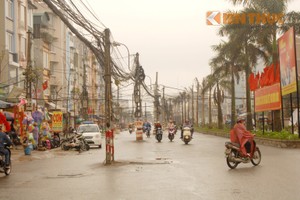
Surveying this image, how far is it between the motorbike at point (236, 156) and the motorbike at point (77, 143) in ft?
45.8

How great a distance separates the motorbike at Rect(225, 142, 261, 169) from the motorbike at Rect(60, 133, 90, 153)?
1396 centimetres

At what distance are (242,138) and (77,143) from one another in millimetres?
14462

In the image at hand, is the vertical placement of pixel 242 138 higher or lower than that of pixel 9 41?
lower

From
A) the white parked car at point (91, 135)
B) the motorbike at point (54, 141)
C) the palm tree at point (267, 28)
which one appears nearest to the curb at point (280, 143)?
the palm tree at point (267, 28)

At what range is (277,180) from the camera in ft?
41.9

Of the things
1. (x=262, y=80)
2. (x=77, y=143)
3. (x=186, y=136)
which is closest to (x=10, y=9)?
(x=77, y=143)

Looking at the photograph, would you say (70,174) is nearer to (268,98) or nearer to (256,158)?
(256,158)

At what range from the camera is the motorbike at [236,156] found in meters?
16.7

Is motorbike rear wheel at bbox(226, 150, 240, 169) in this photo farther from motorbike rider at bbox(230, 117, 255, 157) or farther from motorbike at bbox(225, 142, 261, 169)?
motorbike rider at bbox(230, 117, 255, 157)

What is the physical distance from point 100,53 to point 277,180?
10.7 m

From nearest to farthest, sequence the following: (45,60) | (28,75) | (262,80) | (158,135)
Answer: (28,75)
(262,80)
(158,135)
(45,60)

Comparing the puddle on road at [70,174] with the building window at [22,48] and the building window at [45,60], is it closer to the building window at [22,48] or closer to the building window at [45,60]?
the building window at [22,48]

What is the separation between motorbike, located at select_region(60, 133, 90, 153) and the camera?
29.7 meters

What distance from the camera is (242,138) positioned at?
17.3 m
